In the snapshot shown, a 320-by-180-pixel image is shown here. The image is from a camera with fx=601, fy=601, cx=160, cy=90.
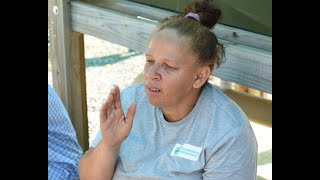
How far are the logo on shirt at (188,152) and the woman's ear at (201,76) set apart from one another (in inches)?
8.8

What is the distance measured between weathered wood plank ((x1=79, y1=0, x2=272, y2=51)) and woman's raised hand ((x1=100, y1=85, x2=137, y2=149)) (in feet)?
2.16

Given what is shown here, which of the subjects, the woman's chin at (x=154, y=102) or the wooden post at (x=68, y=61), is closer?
the woman's chin at (x=154, y=102)

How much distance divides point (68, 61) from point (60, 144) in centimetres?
69

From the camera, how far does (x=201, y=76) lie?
2174 mm

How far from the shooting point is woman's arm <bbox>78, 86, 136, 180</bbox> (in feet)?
6.98

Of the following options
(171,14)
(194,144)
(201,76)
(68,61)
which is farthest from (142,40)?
(194,144)

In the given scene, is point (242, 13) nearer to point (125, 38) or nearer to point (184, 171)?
point (125, 38)

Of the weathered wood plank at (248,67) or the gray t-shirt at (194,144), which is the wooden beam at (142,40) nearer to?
the weathered wood plank at (248,67)

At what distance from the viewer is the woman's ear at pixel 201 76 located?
7.11 ft

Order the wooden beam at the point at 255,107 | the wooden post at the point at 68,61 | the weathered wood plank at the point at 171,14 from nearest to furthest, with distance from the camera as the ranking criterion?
the weathered wood plank at the point at 171,14, the wooden beam at the point at 255,107, the wooden post at the point at 68,61

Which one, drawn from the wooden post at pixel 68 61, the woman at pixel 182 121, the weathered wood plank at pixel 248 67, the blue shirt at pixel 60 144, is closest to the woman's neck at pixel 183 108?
the woman at pixel 182 121

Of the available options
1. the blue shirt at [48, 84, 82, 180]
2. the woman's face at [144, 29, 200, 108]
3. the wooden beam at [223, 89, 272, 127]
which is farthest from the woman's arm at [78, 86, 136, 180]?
the wooden beam at [223, 89, 272, 127]

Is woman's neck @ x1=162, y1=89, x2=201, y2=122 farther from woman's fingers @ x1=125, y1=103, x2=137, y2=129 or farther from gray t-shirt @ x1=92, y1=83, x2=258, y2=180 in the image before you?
woman's fingers @ x1=125, y1=103, x2=137, y2=129

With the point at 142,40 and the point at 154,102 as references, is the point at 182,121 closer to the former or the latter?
the point at 154,102
